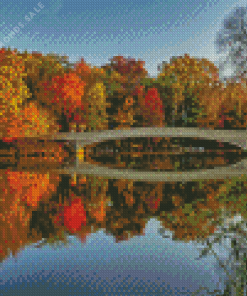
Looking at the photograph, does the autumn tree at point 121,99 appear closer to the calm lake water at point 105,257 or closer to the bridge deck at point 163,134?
the bridge deck at point 163,134

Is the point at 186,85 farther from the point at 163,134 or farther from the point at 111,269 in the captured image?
the point at 111,269

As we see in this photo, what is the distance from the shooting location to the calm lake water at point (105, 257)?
6309 mm

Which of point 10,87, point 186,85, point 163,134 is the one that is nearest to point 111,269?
point 163,134

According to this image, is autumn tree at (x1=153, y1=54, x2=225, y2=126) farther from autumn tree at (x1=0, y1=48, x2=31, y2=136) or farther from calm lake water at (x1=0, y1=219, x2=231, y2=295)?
calm lake water at (x1=0, y1=219, x2=231, y2=295)

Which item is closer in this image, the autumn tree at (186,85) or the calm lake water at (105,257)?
the calm lake water at (105,257)

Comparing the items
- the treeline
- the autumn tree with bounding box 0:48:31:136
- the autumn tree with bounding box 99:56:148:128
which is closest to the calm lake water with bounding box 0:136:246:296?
the autumn tree with bounding box 0:48:31:136

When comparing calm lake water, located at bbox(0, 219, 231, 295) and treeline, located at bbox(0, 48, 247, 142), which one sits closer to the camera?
calm lake water, located at bbox(0, 219, 231, 295)

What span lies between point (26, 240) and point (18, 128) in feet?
72.7

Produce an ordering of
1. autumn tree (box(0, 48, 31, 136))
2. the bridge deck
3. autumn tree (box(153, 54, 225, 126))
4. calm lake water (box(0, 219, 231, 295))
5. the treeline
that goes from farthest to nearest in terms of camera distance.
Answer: autumn tree (box(153, 54, 225, 126)) → the treeline → autumn tree (box(0, 48, 31, 136)) → the bridge deck → calm lake water (box(0, 219, 231, 295))

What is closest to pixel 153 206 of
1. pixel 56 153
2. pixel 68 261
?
pixel 68 261

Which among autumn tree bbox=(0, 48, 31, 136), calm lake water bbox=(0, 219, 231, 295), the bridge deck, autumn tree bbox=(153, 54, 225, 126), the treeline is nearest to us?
calm lake water bbox=(0, 219, 231, 295)

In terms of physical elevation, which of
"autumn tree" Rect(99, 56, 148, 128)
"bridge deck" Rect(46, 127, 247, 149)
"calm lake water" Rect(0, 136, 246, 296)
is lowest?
"calm lake water" Rect(0, 136, 246, 296)

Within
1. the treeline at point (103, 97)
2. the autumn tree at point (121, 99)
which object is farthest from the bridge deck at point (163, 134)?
the autumn tree at point (121, 99)

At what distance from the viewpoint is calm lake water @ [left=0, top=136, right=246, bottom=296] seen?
631 cm
